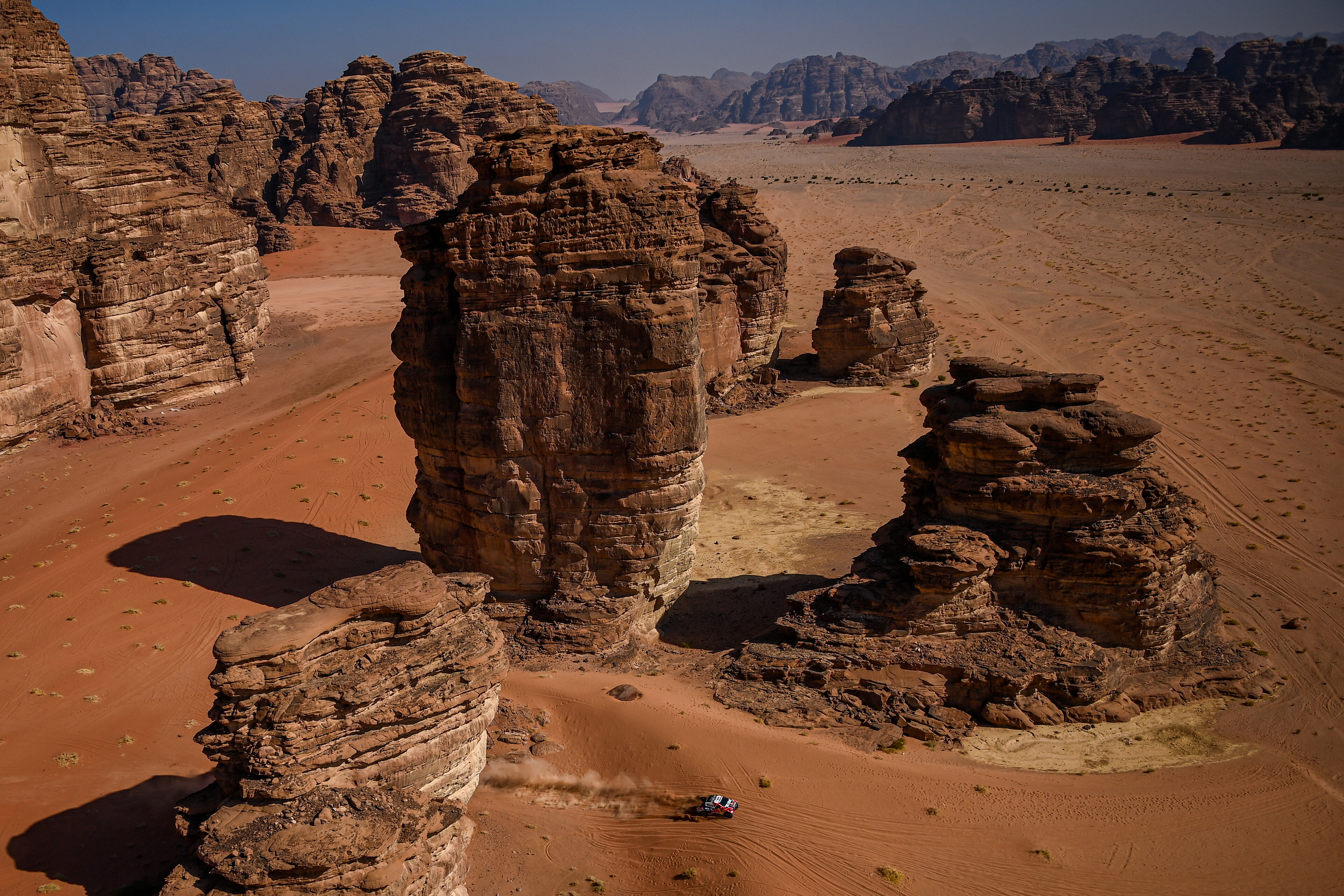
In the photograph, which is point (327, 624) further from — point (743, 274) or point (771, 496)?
point (743, 274)

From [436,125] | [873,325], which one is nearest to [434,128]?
[436,125]

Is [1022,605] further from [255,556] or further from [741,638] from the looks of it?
[255,556]

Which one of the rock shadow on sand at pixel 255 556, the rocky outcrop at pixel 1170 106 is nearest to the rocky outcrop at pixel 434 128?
the rock shadow on sand at pixel 255 556

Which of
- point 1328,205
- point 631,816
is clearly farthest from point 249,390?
point 1328,205

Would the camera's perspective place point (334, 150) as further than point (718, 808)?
Yes

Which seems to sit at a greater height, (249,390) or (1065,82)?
(1065,82)

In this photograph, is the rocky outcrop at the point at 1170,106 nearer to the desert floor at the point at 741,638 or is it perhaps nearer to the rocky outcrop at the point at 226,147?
the desert floor at the point at 741,638

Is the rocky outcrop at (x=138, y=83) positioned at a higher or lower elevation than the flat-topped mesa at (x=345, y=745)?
higher
